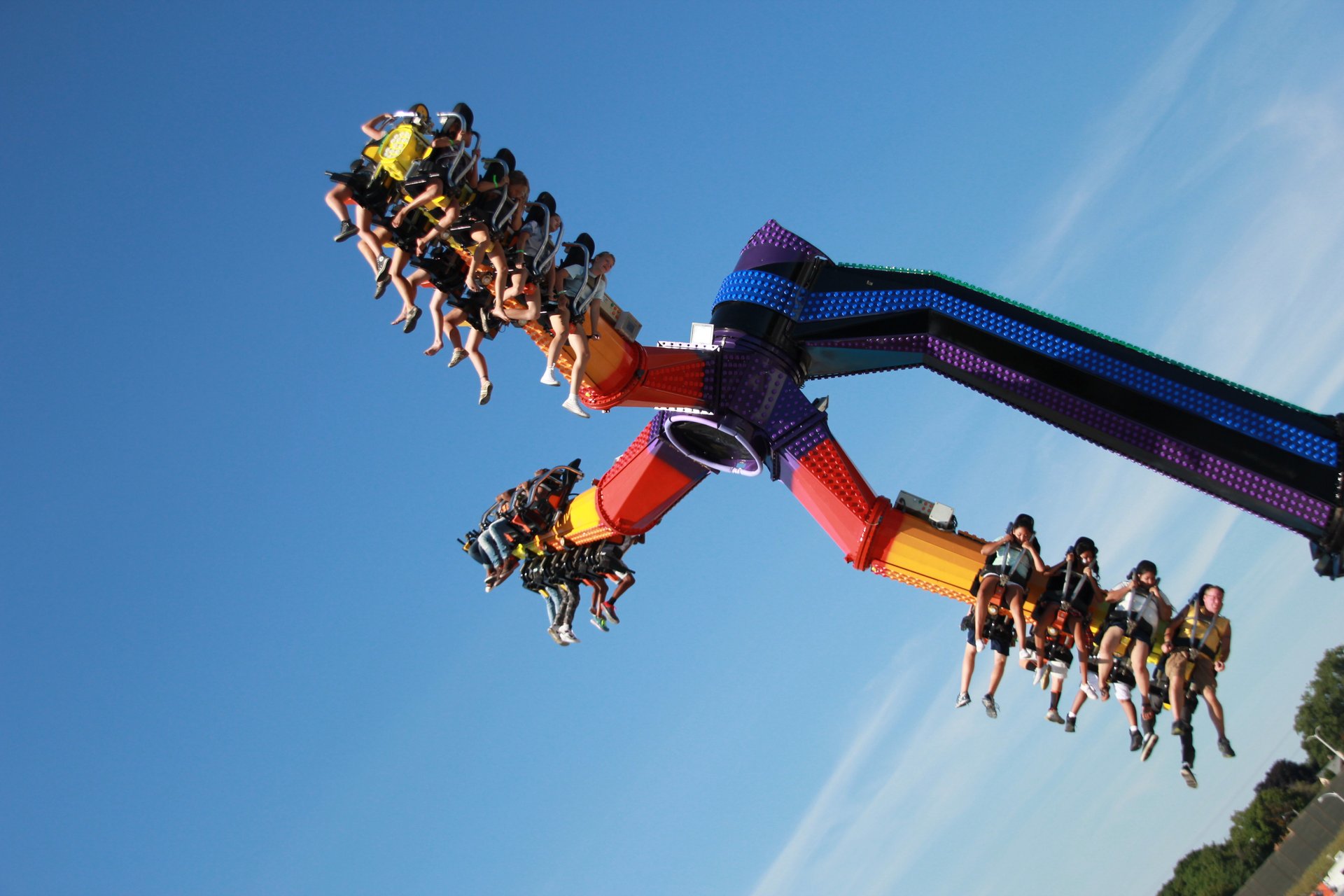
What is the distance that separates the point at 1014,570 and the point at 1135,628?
5.15ft

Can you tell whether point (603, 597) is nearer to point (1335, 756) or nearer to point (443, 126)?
point (443, 126)

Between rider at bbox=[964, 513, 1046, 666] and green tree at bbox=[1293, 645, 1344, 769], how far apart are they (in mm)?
68110

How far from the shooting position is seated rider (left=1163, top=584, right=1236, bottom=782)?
15.9 meters

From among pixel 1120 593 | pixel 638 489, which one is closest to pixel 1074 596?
pixel 1120 593

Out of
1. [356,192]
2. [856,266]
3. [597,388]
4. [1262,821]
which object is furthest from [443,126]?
[1262,821]

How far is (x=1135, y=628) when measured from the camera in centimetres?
1598

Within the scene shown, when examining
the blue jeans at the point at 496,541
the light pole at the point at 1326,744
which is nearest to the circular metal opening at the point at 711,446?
the blue jeans at the point at 496,541

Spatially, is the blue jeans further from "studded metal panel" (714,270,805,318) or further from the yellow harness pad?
the yellow harness pad

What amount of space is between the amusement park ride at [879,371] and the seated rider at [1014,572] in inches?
10.1

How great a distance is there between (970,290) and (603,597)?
708 cm

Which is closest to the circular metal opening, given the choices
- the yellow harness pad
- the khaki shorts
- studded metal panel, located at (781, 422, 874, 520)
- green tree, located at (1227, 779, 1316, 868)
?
studded metal panel, located at (781, 422, 874, 520)

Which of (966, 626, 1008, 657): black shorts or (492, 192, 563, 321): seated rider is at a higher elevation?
(492, 192, 563, 321): seated rider

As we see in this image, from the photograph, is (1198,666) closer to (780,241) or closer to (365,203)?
(780,241)

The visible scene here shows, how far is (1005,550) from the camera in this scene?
16.6m
